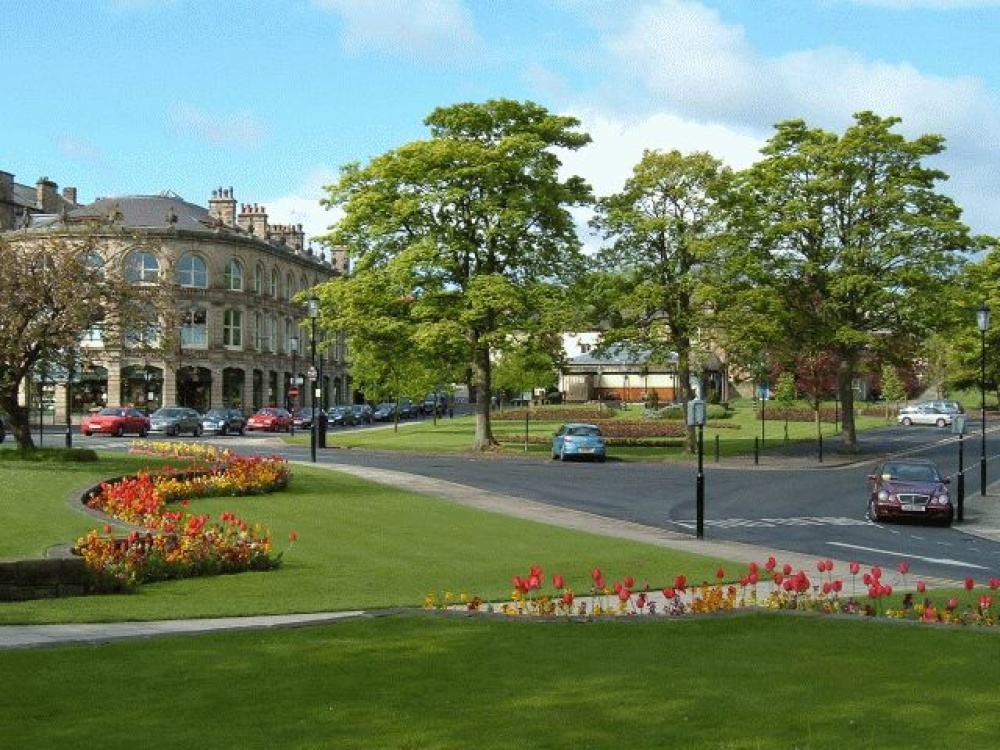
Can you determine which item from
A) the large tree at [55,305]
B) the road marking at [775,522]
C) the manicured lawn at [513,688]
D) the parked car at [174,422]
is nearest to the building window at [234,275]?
the parked car at [174,422]

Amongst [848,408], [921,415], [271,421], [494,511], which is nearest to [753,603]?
[494,511]

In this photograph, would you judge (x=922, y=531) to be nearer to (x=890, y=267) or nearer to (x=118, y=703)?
(x=118, y=703)

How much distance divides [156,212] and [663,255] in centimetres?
4833

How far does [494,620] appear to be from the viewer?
1164 centimetres

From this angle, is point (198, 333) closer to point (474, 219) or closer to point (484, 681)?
point (474, 219)

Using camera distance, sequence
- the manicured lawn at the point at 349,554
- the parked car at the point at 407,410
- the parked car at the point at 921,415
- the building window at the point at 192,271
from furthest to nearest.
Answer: the parked car at the point at 407,410
the building window at the point at 192,271
the parked car at the point at 921,415
the manicured lawn at the point at 349,554

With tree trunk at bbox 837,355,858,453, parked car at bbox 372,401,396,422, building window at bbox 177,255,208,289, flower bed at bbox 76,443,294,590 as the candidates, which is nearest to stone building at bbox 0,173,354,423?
building window at bbox 177,255,208,289

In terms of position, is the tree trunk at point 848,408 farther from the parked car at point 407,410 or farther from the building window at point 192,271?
the parked car at point 407,410

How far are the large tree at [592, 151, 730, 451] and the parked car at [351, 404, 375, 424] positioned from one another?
1605 inches

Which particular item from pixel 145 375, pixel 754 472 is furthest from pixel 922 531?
pixel 145 375

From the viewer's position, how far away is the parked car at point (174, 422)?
199ft

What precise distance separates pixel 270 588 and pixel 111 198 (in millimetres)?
77537

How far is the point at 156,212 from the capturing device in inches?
3364

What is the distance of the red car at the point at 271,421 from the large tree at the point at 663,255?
28523mm
